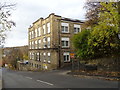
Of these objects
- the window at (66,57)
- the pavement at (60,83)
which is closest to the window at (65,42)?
the window at (66,57)

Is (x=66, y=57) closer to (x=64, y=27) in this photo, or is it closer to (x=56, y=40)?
(x=56, y=40)

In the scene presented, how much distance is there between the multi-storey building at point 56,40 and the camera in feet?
116

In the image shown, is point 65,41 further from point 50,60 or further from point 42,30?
point 42,30

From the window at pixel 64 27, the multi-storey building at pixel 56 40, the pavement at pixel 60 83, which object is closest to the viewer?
the pavement at pixel 60 83

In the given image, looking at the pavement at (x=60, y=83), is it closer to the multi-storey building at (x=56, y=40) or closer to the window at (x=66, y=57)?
the multi-storey building at (x=56, y=40)

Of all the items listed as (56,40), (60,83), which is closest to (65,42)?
(56,40)

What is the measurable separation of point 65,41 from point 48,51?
181 inches

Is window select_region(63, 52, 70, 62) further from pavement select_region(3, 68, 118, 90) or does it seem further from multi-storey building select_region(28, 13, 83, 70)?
pavement select_region(3, 68, 118, 90)

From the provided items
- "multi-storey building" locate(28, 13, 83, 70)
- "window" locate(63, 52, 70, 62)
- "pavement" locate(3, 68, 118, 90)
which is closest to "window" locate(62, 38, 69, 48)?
"multi-storey building" locate(28, 13, 83, 70)

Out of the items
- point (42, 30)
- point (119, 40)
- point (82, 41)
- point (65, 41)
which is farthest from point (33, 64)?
point (119, 40)

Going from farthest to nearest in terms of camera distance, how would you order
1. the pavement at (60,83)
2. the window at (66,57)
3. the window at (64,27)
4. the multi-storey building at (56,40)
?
the window at (64,27) < the window at (66,57) < the multi-storey building at (56,40) < the pavement at (60,83)

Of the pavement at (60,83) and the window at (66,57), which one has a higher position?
the window at (66,57)

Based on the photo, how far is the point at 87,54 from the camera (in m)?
23.4

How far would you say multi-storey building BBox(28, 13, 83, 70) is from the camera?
35.4m
